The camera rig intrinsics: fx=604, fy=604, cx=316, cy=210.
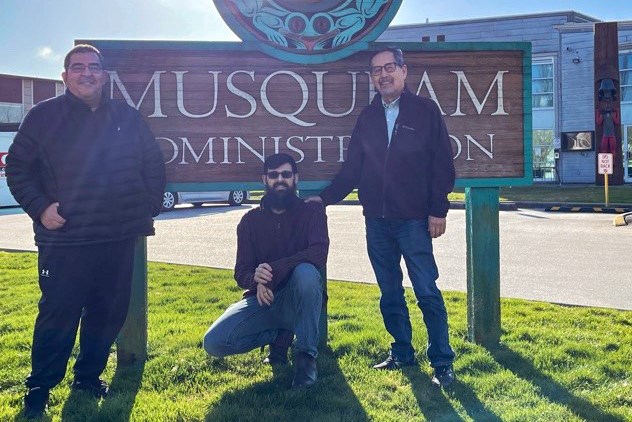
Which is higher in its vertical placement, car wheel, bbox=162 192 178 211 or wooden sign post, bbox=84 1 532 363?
wooden sign post, bbox=84 1 532 363

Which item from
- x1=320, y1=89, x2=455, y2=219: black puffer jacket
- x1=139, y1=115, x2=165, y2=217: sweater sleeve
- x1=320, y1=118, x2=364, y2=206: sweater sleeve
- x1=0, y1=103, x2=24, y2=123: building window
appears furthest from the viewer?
x1=0, y1=103, x2=24, y2=123: building window

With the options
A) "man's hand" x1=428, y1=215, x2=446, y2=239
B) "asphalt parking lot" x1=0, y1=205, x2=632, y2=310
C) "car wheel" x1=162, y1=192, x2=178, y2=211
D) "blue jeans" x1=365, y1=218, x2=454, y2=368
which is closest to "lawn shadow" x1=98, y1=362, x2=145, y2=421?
"blue jeans" x1=365, y1=218, x2=454, y2=368

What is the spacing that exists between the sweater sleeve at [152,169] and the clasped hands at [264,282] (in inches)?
28.7

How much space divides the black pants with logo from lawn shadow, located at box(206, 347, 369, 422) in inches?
32.3

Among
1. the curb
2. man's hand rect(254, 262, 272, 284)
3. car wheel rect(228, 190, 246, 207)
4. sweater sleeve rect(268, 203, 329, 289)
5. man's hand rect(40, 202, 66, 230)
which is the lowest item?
the curb

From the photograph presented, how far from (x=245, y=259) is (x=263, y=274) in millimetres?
229

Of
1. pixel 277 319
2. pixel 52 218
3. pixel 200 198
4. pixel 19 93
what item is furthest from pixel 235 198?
pixel 19 93

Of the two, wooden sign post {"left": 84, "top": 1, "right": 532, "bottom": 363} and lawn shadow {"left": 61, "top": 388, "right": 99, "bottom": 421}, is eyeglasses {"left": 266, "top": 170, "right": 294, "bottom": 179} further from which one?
lawn shadow {"left": 61, "top": 388, "right": 99, "bottom": 421}

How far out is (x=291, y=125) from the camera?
4504mm

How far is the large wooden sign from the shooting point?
4402 mm

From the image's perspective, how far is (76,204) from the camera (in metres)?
3.28

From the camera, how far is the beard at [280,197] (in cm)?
383

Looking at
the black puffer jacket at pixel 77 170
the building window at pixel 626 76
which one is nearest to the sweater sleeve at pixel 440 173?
the black puffer jacket at pixel 77 170

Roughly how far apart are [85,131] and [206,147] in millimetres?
1219
